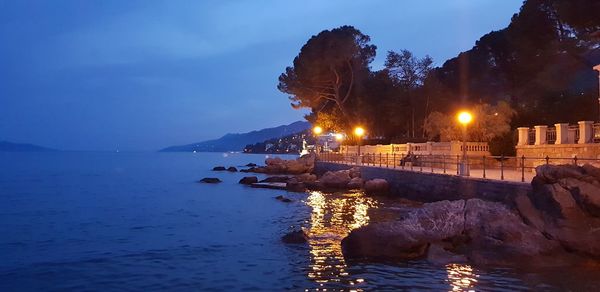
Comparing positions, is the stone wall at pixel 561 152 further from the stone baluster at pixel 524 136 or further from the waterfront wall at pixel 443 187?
the waterfront wall at pixel 443 187

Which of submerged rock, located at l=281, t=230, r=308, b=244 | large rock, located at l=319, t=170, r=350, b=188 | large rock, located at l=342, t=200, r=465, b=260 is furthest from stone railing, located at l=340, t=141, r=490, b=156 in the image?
submerged rock, located at l=281, t=230, r=308, b=244

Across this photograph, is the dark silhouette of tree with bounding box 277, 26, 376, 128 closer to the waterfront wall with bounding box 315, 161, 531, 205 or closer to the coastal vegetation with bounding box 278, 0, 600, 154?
the coastal vegetation with bounding box 278, 0, 600, 154

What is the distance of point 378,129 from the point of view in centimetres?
5466

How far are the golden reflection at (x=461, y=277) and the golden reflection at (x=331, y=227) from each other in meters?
1.78

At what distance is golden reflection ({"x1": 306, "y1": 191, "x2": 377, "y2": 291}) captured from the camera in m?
11.9

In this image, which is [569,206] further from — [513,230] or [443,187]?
[443,187]

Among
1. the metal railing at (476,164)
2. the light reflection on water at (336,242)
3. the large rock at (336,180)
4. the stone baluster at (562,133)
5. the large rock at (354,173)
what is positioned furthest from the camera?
the large rock at (354,173)

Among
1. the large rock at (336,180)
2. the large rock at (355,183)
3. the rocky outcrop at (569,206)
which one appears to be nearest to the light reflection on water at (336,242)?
the rocky outcrop at (569,206)

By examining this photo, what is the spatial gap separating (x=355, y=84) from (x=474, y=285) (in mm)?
44800

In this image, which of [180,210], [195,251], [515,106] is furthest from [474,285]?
[515,106]

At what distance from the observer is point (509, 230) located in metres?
13.0

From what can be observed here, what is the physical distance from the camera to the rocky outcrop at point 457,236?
41.6 feet

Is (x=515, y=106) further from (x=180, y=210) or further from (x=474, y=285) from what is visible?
(x=474, y=285)

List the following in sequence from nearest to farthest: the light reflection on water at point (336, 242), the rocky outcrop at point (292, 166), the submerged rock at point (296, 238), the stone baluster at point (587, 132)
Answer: the light reflection on water at point (336, 242), the submerged rock at point (296, 238), the stone baluster at point (587, 132), the rocky outcrop at point (292, 166)
